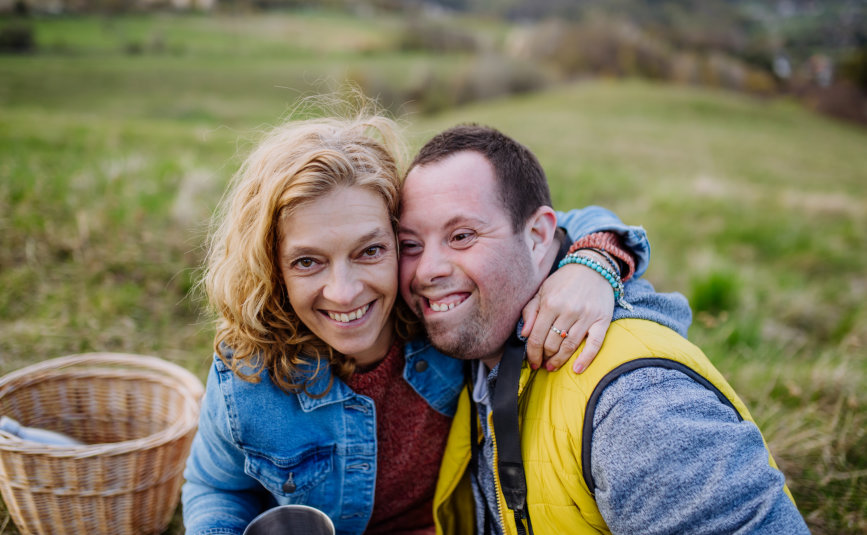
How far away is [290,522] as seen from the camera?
1.81m

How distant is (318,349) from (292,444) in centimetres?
38

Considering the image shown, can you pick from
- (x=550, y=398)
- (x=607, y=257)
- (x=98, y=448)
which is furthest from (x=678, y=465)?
(x=98, y=448)

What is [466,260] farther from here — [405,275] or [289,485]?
[289,485]

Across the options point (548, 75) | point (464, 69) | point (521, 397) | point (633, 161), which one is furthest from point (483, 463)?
point (548, 75)

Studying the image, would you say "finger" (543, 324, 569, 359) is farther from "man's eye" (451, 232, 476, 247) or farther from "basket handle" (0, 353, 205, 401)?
"basket handle" (0, 353, 205, 401)

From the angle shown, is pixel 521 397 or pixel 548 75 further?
pixel 548 75

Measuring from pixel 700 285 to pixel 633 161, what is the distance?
47.3 feet

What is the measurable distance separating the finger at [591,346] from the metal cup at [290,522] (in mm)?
950

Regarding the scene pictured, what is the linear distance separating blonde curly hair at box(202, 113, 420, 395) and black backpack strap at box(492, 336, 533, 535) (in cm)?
56

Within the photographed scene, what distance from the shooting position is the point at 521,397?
2117mm

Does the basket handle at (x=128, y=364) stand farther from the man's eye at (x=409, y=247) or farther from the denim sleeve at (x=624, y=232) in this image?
the denim sleeve at (x=624, y=232)

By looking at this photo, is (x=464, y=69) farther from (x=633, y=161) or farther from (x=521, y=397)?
(x=521, y=397)

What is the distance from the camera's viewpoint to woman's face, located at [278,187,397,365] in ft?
6.70

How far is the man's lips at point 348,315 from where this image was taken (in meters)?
2.12
